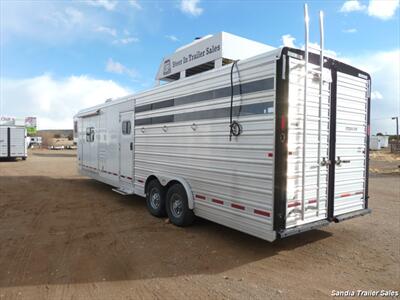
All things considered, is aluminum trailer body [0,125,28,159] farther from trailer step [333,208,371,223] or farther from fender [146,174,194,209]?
trailer step [333,208,371,223]

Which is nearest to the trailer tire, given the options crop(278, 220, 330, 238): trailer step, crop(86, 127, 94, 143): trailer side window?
crop(278, 220, 330, 238): trailer step

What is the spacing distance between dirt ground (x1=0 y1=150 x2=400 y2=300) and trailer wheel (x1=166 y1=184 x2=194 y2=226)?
175 mm

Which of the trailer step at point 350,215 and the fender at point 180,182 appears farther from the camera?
the fender at point 180,182

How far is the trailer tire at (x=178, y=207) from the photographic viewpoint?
5809 mm

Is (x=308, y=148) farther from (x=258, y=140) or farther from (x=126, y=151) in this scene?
(x=126, y=151)

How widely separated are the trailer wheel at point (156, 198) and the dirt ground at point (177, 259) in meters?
0.22

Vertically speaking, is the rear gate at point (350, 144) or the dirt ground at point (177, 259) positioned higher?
the rear gate at point (350, 144)

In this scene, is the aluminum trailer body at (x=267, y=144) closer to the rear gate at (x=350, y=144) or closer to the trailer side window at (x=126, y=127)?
the rear gate at (x=350, y=144)

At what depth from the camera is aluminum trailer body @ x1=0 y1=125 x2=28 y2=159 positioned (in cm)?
2312

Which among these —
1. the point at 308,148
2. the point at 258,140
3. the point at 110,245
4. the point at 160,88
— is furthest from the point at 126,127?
the point at 308,148

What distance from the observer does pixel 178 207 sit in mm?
6109

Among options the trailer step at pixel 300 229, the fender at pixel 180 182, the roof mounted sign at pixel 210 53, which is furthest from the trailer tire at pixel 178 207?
the roof mounted sign at pixel 210 53

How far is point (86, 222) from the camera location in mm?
6422

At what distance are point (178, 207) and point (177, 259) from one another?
1.65 metres
